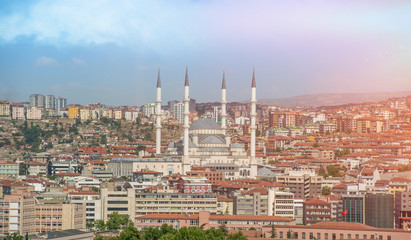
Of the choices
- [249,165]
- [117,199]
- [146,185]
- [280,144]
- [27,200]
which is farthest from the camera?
[280,144]

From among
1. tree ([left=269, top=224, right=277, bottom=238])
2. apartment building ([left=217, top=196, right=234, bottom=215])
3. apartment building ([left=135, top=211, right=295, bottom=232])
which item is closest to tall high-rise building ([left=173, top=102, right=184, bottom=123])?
apartment building ([left=217, top=196, right=234, bottom=215])

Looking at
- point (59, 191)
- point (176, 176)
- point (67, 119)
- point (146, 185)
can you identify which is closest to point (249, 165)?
point (176, 176)

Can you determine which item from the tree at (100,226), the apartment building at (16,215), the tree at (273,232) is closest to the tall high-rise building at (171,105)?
the tree at (100,226)

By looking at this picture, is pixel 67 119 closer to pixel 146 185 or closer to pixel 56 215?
pixel 146 185

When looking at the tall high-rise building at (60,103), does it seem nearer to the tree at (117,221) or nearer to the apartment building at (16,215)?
the tree at (117,221)

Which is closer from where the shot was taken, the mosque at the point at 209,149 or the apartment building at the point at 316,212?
the apartment building at the point at 316,212

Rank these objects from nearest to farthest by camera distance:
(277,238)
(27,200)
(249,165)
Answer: (277,238), (27,200), (249,165)

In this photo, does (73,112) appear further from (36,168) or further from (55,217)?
(55,217)

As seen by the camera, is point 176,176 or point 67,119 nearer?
point 176,176
